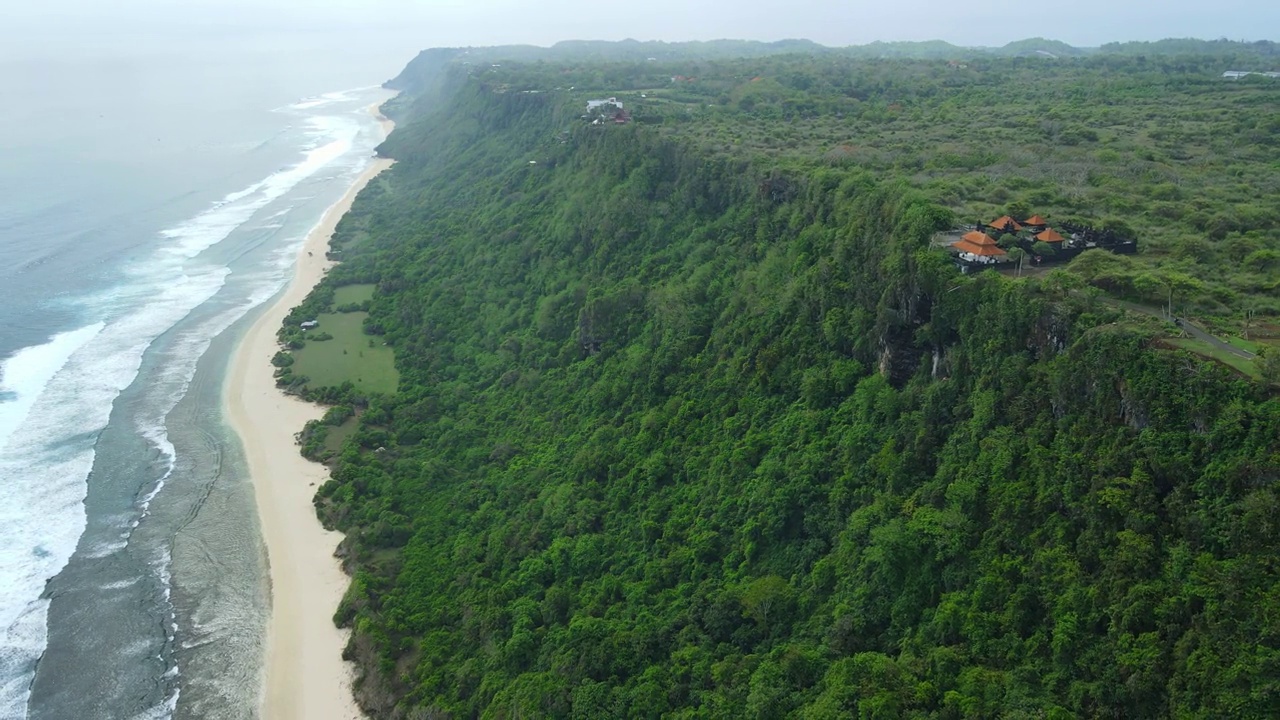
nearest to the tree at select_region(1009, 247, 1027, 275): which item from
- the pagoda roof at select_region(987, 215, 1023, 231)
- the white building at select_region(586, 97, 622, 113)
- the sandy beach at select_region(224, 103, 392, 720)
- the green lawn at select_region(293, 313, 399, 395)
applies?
the pagoda roof at select_region(987, 215, 1023, 231)

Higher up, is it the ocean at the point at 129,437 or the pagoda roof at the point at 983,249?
the pagoda roof at the point at 983,249

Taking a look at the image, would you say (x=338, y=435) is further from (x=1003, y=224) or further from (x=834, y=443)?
(x=1003, y=224)

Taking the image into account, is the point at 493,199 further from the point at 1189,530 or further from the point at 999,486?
the point at 1189,530

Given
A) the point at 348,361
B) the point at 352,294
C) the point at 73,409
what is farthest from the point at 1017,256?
the point at 352,294

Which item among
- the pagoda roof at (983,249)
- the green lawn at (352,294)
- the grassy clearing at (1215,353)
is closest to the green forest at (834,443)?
the grassy clearing at (1215,353)

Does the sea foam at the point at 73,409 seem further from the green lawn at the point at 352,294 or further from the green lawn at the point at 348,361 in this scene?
the green lawn at the point at 348,361

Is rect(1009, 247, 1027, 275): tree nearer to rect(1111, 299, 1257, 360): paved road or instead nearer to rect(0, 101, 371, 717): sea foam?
rect(1111, 299, 1257, 360): paved road
